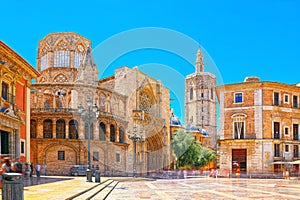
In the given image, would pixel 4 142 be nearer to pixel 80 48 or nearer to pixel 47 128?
pixel 47 128

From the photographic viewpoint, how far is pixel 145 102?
57062mm

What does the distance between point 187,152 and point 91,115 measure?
74.9 feet

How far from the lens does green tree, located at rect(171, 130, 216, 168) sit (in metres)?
58.6

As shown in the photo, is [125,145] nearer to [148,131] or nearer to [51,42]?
[148,131]

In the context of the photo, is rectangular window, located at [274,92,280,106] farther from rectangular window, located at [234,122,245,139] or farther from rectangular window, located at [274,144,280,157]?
rectangular window, located at [274,144,280,157]

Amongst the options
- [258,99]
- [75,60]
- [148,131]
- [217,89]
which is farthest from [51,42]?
Result: [258,99]

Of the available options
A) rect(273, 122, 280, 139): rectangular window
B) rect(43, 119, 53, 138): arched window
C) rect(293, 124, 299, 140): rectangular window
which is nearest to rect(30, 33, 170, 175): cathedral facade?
rect(43, 119, 53, 138): arched window

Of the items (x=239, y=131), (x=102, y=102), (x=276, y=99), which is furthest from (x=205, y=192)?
(x=102, y=102)

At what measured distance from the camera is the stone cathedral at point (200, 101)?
103 metres

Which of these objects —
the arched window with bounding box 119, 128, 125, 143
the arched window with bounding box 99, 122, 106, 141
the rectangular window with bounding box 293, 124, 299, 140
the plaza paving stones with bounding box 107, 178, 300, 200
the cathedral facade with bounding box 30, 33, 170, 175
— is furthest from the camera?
the arched window with bounding box 119, 128, 125, 143

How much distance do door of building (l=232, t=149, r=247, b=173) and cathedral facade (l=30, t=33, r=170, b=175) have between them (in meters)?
10.0

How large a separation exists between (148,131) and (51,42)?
17854mm

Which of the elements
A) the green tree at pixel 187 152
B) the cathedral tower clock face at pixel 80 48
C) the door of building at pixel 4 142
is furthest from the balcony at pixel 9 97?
the green tree at pixel 187 152

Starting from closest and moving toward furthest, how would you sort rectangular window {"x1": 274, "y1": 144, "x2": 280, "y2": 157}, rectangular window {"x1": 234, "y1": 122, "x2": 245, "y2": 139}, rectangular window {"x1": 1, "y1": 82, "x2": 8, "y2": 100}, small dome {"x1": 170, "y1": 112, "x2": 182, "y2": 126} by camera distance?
rectangular window {"x1": 1, "y1": 82, "x2": 8, "y2": 100} < rectangular window {"x1": 274, "y1": 144, "x2": 280, "y2": 157} < rectangular window {"x1": 234, "y1": 122, "x2": 245, "y2": 139} < small dome {"x1": 170, "y1": 112, "x2": 182, "y2": 126}
